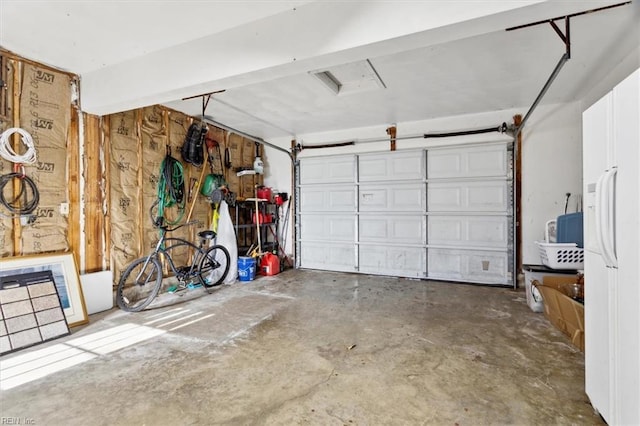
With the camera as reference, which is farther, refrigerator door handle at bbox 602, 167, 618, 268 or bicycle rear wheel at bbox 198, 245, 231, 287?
bicycle rear wheel at bbox 198, 245, 231, 287

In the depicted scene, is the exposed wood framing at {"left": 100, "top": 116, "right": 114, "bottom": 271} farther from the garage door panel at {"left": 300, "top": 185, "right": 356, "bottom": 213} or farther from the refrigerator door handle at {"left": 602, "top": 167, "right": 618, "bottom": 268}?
the refrigerator door handle at {"left": 602, "top": 167, "right": 618, "bottom": 268}

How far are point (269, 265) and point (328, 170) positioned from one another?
215cm

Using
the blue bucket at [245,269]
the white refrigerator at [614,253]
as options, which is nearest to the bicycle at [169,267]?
the blue bucket at [245,269]

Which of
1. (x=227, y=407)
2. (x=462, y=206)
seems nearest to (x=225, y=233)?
(x=227, y=407)

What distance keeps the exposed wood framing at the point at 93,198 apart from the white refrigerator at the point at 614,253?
4506 millimetres

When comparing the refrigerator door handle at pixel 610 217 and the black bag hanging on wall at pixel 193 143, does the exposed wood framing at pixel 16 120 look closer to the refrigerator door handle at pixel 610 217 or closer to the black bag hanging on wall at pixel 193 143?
the black bag hanging on wall at pixel 193 143

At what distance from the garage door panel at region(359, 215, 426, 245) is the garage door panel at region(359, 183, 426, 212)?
164mm

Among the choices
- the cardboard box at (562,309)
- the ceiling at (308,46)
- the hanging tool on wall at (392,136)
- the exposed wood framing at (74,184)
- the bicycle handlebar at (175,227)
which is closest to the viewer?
the ceiling at (308,46)

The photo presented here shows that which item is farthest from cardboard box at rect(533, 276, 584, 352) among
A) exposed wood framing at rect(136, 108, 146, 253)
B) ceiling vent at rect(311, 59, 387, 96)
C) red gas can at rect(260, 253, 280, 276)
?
exposed wood framing at rect(136, 108, 146, 253)

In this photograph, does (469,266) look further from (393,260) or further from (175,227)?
(175,227)

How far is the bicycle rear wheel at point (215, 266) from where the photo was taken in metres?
4.56

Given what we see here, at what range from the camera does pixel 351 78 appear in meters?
3.63

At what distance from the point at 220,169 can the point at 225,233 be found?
1214mm

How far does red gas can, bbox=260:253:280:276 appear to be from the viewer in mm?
5438
